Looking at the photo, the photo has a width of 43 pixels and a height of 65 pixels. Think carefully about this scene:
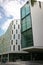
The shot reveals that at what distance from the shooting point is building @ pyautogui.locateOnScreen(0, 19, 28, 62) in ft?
179

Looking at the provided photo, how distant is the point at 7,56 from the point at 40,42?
64.9ft

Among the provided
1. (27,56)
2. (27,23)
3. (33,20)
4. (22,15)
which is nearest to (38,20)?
(33,20)

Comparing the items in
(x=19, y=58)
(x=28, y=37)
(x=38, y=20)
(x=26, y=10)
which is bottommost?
(x=19, y=58)

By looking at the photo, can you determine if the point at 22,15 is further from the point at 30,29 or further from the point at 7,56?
the point at 7,56

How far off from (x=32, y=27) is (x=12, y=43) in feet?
60.3

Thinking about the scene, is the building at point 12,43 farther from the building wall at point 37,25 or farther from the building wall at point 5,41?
the building wall at point 37,25

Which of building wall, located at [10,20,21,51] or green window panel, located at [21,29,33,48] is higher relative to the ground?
building wall, located at [10,20,21,51]

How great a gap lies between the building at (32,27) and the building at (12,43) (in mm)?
11082

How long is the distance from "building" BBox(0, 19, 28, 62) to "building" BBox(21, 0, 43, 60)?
1108cm

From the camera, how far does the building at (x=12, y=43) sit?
179ft

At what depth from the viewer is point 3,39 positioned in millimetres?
59250

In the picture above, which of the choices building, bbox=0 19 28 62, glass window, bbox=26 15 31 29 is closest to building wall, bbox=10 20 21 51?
building, bbox=0 19 28 62

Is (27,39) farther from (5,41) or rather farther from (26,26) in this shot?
(5,41)

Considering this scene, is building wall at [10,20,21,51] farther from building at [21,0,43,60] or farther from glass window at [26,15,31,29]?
glass window at [26,15,31,29]
